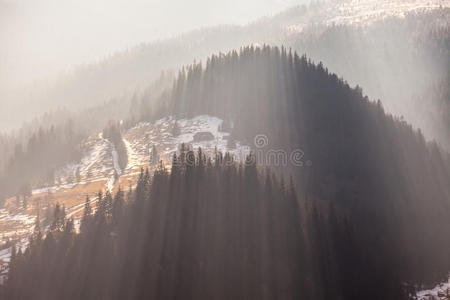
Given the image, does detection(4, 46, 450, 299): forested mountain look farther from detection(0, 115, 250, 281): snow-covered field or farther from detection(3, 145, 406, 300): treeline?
detection(0, 115, 250, 281): snow-covered field

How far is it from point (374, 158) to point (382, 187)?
13.1 meters

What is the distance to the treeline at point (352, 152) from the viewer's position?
144 m

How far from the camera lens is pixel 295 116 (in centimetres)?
17125

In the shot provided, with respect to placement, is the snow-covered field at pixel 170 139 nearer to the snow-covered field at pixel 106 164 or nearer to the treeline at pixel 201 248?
the snow-covered field at pixel 106 164

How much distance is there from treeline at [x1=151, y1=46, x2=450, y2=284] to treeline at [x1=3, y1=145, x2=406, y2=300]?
1749 centimetres

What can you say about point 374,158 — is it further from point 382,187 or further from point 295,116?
point 295,116

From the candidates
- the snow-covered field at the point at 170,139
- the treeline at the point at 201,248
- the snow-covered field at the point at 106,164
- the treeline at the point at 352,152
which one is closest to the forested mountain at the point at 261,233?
the treeline at the point at 201,248

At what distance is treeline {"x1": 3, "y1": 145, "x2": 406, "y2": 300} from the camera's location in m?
101

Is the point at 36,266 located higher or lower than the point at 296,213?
lower

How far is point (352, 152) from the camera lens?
165m

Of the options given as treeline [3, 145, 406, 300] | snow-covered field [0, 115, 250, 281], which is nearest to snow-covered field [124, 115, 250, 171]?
snow-covered field [0, 115, 250, 281]

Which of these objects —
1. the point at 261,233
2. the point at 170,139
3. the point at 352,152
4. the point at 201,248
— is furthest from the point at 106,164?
the point at 352,152

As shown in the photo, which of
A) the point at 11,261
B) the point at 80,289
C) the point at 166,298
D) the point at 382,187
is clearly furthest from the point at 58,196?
the point at 382,187

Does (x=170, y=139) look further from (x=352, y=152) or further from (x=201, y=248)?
(x=201, y=248)
